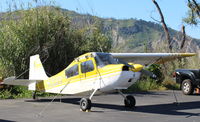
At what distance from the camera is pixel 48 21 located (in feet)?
55.3

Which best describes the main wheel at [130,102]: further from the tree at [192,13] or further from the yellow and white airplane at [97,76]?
the tree at [192,13]

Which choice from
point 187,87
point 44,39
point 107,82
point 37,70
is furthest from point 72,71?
point 187,87

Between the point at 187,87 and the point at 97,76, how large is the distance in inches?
301

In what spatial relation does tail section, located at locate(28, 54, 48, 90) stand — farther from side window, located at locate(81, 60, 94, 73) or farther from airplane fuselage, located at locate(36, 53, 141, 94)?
side window, located at locate(81, 60, 94, 73)

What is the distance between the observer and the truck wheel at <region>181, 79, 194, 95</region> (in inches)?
597

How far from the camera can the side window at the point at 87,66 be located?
948 cm

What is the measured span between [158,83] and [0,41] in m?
10.2

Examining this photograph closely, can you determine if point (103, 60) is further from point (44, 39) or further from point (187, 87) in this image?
point (44, 39)

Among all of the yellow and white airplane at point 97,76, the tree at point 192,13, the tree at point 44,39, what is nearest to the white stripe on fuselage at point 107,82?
the yellow and white airplane at point 97,76

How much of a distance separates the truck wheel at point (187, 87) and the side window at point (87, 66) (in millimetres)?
7382

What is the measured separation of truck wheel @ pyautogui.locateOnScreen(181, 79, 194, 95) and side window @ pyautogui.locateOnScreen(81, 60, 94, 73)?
738 cm

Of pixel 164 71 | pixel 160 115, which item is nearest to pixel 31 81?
pixel 160 115

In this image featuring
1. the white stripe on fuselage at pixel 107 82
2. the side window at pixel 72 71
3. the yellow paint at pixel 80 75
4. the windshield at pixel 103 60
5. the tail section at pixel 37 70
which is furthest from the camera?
the tail section at pixel 37 70

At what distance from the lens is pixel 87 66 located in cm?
963
